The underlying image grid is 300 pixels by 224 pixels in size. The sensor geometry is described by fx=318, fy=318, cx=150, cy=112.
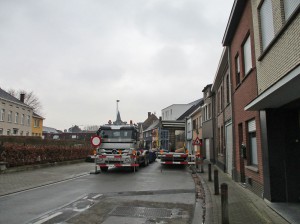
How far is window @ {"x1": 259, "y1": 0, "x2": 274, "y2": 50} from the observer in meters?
8.44

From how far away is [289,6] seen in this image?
23.0 feet

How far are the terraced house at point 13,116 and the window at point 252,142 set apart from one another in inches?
1593

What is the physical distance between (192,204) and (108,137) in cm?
1067

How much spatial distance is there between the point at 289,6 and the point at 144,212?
581cm

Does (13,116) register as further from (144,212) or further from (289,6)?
(289,6)

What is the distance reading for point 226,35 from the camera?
14094mm

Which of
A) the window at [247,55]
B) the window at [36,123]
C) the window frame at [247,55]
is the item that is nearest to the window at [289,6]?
the window frame at [247,55]

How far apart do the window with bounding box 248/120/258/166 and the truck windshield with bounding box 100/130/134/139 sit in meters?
8.80

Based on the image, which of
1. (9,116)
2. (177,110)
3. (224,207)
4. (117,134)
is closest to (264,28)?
(224,207)

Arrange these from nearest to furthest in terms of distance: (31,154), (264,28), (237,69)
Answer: (264,28) < (237,69) < (31,154)

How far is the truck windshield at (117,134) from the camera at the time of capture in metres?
18.9

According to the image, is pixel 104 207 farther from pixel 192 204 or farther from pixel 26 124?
pixel 26 124

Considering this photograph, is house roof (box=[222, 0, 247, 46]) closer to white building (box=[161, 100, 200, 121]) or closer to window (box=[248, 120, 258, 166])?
window (box=[248, 120, 258, 166])

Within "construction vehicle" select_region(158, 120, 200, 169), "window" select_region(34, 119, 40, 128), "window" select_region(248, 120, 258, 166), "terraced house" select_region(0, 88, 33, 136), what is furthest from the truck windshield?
"window" select_region(34, 119, 40, 128)
